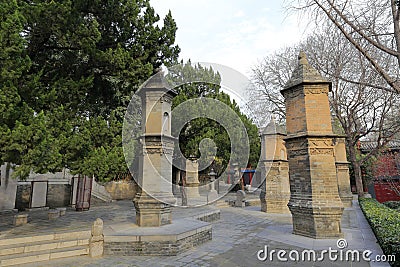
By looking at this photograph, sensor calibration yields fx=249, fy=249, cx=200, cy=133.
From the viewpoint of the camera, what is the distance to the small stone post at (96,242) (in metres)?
6.06

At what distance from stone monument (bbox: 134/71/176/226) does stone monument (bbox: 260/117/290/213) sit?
23.8 ft

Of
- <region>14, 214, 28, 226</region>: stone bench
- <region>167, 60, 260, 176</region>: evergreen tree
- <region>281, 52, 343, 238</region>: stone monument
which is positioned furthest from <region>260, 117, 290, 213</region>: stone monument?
<region>14, 214, 28, 226</region>: stone bench

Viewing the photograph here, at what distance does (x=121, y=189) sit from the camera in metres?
18.4

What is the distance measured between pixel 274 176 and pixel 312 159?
599cm

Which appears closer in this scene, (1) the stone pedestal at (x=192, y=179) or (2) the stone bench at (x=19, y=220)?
(2) the stone bench at (x=19, y=220)

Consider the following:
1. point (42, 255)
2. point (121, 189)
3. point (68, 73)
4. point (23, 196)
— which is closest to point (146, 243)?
point (42, 255)

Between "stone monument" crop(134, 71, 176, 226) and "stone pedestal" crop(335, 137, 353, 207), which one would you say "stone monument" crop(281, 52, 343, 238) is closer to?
"stone monument" crop(134, 71, 176, 226)

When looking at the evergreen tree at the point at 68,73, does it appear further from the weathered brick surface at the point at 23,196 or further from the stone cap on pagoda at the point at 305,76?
the weathered brick surface at the point at 23,196

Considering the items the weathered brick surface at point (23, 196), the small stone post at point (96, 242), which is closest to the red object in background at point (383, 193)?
the small stone post at point (96, 242)

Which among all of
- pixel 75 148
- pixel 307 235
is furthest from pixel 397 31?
pixel 75 148

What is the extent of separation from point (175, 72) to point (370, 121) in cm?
1399

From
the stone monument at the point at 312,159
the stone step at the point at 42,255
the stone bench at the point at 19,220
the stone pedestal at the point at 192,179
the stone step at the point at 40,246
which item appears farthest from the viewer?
the stone pedestal at the point at 192,179

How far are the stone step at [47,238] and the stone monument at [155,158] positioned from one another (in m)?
1.58

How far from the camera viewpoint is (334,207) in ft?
23.8
